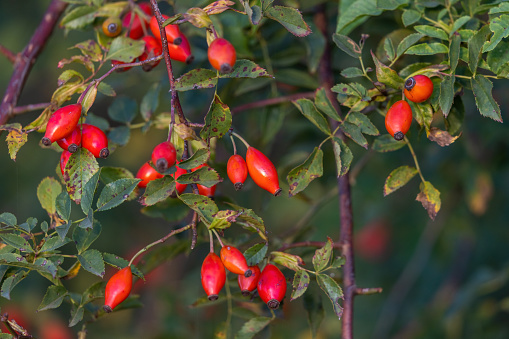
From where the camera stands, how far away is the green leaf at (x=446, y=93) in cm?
121

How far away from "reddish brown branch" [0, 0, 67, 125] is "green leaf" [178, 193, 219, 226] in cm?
64

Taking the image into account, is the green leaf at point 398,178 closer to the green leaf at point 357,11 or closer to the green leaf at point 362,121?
the green leaf at point 362,121

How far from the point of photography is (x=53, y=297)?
48.1 inches

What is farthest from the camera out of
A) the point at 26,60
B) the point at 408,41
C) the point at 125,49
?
the point at 26,60

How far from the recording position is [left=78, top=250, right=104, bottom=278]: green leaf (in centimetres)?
117

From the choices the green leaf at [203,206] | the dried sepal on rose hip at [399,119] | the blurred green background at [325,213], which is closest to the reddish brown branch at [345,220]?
the blurred green background at [325,213]

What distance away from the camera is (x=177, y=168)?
1.18m

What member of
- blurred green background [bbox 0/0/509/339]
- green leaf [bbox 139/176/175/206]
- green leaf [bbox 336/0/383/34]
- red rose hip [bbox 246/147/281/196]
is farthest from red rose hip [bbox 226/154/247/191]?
green leaf [bbox 336/0/383/34]

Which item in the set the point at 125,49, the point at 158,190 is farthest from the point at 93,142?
the point at 125,49

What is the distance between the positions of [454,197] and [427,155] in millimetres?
256

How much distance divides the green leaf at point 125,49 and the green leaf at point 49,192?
32cm

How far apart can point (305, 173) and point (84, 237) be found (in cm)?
48

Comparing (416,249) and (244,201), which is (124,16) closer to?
(244,201)

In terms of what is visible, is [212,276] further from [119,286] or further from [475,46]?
[475,46]
